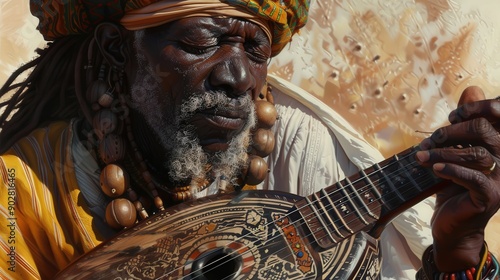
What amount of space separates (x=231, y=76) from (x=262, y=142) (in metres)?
0.42

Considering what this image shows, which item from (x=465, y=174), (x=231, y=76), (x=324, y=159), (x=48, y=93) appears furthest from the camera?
(x=324, y=159)

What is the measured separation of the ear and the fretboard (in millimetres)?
743

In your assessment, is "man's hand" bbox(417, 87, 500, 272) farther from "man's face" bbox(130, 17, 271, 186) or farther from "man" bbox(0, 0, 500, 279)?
"man's face" bbox(130, 17, 271, 186)

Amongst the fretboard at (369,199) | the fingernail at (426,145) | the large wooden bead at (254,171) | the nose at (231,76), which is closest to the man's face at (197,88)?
the nose at (231,76)

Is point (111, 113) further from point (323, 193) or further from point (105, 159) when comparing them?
point (323, 193)

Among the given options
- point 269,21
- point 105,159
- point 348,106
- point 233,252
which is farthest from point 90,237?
point 348,106

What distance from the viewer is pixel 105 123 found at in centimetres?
232

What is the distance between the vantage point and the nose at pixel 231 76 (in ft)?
7.14

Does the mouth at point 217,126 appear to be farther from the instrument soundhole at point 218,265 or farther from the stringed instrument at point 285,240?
the instrument soundhole at point 218,265

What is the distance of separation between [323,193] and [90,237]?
2.28 ft

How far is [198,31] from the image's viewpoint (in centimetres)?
219

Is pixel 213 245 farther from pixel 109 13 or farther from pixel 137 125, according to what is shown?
pixel 109 13

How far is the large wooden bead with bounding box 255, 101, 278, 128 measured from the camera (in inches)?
99.0

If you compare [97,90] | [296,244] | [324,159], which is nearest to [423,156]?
[296,244]
